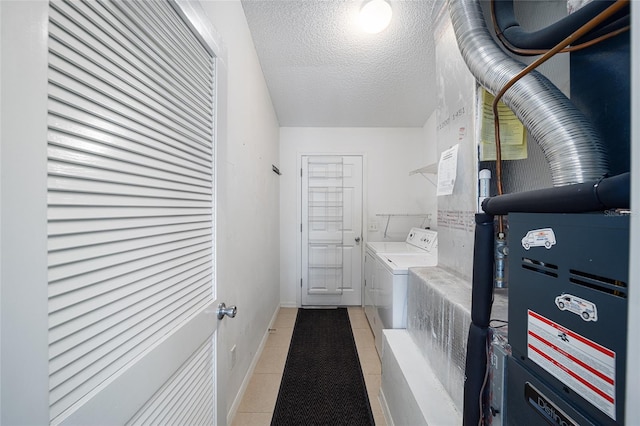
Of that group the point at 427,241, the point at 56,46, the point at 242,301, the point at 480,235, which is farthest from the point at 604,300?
the point at 427,241

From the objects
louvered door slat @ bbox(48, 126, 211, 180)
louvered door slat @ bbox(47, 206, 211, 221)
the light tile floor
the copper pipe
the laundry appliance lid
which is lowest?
the light tile floor

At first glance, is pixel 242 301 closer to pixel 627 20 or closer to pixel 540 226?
pixel 540 226

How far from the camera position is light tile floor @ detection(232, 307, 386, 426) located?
5.19 feet

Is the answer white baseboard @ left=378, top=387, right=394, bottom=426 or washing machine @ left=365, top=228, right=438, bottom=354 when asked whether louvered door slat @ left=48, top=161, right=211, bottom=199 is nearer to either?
washing machine @ left=365, top=228, right=438, bottom=354

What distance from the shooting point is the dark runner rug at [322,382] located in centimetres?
157

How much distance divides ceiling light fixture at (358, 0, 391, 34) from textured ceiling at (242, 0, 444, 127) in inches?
A: 3.2

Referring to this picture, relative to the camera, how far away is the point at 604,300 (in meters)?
0.35

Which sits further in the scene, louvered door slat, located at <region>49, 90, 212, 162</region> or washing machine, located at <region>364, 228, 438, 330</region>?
washing machine, located at <region>364, 228, 438, 330</region>

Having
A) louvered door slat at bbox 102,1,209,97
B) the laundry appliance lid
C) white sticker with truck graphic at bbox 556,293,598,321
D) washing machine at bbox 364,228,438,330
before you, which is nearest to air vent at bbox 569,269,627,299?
white sticker with truck graphic at bbox 556,293,598,321

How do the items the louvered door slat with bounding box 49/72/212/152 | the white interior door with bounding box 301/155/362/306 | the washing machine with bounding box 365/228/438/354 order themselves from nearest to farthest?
1. the louvered door slat with bounding box 49/72/212/152
2. the washing machine with bounding box 365/228/438/354
3. the white interior door with bounding box 301/155/362/306

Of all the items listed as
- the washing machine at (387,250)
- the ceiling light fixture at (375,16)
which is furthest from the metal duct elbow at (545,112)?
the washing machine at (387,250)

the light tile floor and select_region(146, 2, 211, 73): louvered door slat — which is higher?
→ select_region(146, 2, 211, 73): louvered door slat

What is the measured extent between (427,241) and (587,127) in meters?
2.14

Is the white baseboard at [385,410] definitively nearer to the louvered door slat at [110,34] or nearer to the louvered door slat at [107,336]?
the louvered door slat at [107,336]
